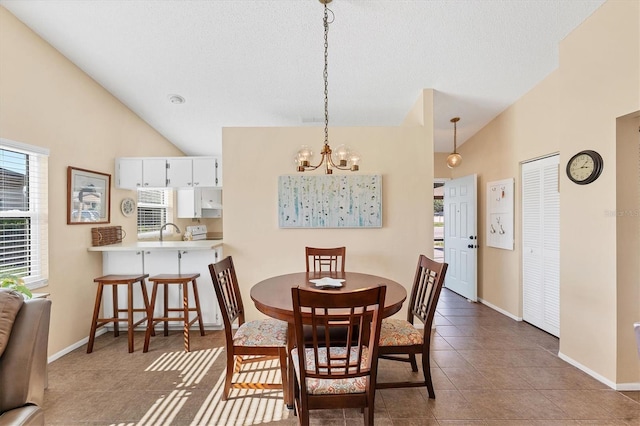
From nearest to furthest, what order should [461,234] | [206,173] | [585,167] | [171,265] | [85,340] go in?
[585,167] → [85,340] → [171,265] → [206,173] → [461,234]

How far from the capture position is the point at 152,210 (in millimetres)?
5172

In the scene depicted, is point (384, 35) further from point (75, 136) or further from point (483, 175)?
point (75, 136)

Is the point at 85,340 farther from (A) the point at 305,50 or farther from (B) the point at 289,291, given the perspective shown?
(A) the point at 305,50

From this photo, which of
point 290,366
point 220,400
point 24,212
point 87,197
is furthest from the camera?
point 87,197

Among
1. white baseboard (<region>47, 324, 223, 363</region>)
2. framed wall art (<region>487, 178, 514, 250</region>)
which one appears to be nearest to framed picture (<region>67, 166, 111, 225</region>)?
white baseboard (<region>47, 324, 223, 363</region>)

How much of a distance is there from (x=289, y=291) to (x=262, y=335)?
36 centimetres

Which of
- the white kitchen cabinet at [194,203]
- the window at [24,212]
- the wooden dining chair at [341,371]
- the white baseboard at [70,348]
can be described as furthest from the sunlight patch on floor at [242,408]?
the white kitchen cabinet at [194,203]

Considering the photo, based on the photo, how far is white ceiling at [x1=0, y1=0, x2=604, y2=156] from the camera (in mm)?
2625

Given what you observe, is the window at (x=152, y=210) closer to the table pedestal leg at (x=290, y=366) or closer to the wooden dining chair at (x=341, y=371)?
the table pedestal leg at (x=290, y=366)

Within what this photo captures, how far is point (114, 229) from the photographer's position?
3834mm

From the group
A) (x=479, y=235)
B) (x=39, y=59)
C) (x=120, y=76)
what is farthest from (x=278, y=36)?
(x=479, y=235)

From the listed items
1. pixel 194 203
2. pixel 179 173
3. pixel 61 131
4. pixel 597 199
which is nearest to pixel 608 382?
pixel 597 199

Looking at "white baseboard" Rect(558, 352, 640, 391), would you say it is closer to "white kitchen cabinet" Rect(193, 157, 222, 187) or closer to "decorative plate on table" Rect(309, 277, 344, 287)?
"decorative plate on table" Rect(309, 277, 344, 287)

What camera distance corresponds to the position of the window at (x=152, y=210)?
4.78 m
